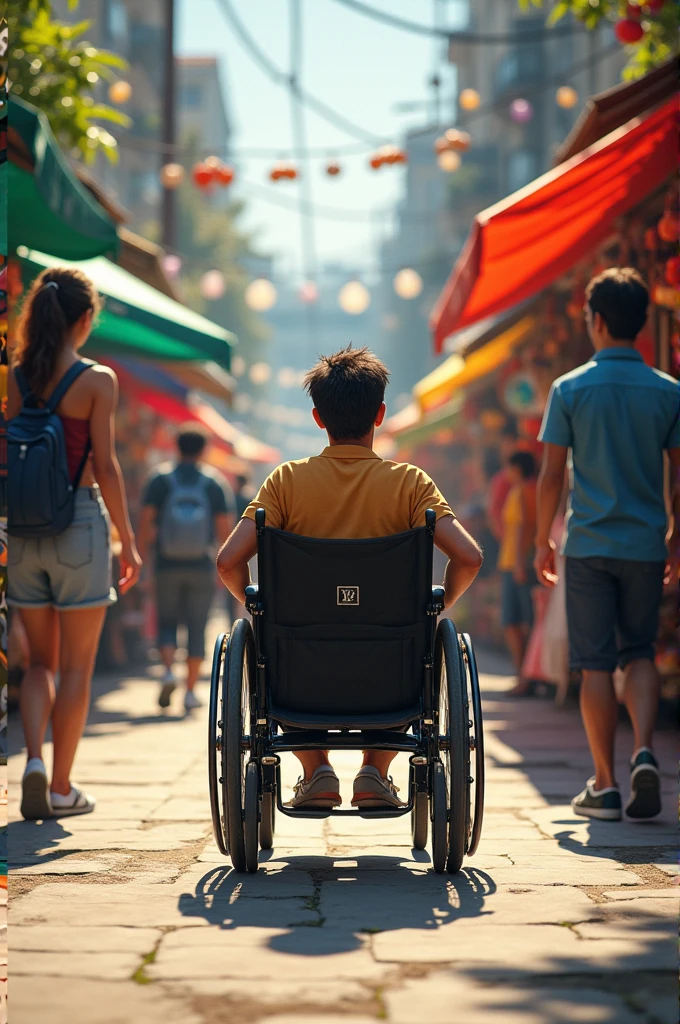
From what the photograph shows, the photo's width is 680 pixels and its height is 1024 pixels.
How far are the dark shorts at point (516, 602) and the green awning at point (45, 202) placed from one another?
14.4 ft

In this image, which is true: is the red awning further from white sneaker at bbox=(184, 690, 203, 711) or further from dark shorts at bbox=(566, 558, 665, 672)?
white sneaker at bbox=(184, 690, 203, 711)

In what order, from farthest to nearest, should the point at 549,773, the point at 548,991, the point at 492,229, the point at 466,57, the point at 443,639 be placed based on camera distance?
the point at 466,57 < the point at 492,229 < the point at 549,773 < the point at 443,639 < the point at 548,991

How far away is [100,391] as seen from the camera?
4996 millimetres

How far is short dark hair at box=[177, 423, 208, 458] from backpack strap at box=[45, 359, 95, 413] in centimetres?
412

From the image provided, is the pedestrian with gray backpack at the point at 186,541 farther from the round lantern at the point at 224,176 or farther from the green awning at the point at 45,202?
the round lantern at the point at 224,176

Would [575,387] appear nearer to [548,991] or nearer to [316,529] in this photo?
[316,529]

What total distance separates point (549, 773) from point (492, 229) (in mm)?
2697

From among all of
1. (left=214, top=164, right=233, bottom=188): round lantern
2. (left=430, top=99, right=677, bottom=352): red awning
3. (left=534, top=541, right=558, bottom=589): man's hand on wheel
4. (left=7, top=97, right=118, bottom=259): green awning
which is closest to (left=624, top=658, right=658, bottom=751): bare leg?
(left=534, top=541, right=558, bottom=589): man's hand on wheel

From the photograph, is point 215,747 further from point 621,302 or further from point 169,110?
point 169,110

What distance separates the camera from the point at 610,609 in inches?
195

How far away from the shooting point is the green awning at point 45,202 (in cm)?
562

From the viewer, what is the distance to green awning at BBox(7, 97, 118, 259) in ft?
18.5

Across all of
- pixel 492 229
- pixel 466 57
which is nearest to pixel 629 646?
pixel 492 229

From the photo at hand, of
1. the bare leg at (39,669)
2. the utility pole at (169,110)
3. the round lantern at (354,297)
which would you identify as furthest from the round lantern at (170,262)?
the bare leg at (39,669)
